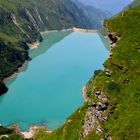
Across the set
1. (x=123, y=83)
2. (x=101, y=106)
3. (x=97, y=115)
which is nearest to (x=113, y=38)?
(x=123, y=83)

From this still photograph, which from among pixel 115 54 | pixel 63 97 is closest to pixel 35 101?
pixel 63 97

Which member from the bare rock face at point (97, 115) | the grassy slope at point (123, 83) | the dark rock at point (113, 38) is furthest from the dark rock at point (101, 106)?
the dark rock at point (113, 38)

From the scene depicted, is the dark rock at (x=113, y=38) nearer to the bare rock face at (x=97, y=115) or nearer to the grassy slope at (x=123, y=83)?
the grassy slope at (x=123, y=83)

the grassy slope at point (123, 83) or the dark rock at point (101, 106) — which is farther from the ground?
the grassy slope at point (123, 83)

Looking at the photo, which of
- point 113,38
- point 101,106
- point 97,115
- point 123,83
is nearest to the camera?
point 101,106

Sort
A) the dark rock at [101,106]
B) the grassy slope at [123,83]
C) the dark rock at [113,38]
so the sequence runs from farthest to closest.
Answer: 1. the dark rock at [113,38]
2. the dark rock at [101,106]
3. the grassy slope at [123,83]

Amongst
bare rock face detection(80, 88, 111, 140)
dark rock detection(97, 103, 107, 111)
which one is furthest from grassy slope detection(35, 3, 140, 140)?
dark rock detection(97, 103, 107, 111)

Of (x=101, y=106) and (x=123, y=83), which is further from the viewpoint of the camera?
(x=123, y=83)

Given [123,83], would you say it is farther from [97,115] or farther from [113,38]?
[113,38]
